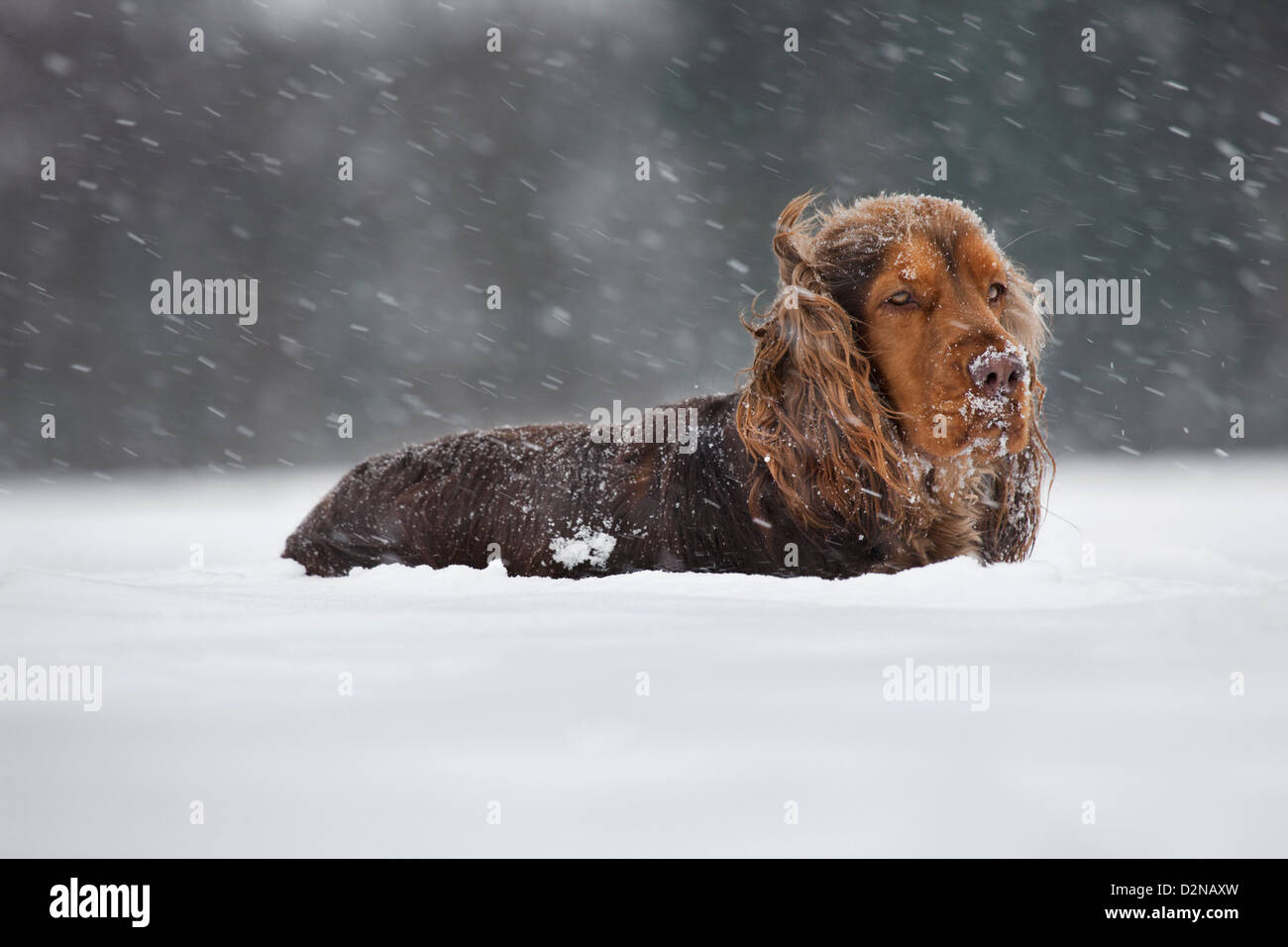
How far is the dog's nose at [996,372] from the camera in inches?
120

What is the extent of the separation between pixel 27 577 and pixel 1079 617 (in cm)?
304

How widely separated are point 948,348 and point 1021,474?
89 centimetres

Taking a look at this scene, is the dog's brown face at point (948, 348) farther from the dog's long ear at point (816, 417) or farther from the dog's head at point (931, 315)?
the dog's long ear at point (816, 417)

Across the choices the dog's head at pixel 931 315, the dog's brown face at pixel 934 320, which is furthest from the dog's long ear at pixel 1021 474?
the dog's brown face at pixel 934 320

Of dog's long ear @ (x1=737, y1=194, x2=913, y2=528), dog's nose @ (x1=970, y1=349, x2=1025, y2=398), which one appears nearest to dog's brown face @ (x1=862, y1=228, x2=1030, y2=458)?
dog's nose @ (x1=970, y1=349, x2=1025, y2=398)

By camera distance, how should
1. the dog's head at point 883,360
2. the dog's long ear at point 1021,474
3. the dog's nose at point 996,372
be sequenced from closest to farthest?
the dog's nose at point 996,372
the dog's head at point 883,360
the dog's long ear at point 1021,474

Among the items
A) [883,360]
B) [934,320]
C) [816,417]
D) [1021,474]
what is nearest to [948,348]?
[934,320]

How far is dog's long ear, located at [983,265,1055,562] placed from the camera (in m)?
3.77

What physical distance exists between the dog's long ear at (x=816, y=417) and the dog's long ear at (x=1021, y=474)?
1.73ft

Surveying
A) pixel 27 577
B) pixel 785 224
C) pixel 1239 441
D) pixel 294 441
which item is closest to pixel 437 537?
pixel 27 577

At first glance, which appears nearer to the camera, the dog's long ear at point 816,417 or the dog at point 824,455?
the dog at point 824,455

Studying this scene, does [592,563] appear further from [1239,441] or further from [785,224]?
[1239,441]

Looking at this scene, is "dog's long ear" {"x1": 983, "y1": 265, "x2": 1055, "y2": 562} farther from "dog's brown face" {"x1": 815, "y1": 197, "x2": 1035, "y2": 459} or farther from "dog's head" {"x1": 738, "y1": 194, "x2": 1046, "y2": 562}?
"dog's brown face" {"x1": 815, "y1": 197, "x2": 1035, "y2": 459}

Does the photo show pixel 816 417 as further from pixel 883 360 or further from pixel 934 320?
pixel 934 320
